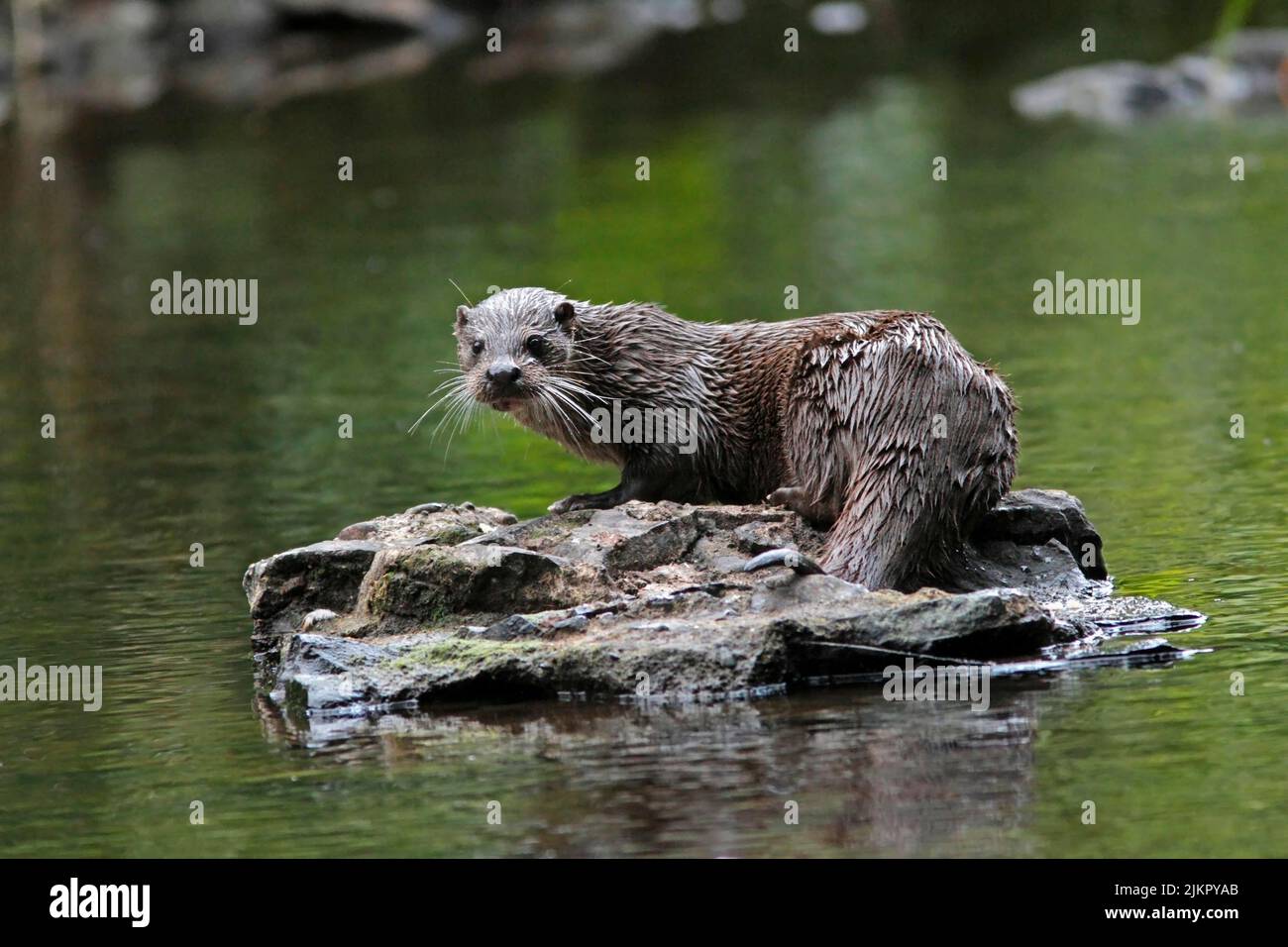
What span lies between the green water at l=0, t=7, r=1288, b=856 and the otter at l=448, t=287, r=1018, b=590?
1.35m

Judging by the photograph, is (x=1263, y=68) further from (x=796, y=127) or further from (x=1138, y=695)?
(x=1138, y=695)

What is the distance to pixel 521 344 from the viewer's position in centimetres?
1208

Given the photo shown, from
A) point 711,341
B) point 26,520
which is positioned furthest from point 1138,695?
point 26,520

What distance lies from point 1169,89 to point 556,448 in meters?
26.0

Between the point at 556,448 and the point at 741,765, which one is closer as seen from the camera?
the point at 741,765

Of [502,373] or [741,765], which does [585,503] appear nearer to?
[502,373]

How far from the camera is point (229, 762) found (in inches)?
392

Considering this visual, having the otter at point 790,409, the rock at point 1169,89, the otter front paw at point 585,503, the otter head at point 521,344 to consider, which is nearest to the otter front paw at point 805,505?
the otter at point 790,409

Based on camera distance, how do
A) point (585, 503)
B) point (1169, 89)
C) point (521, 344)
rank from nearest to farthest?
1. point (521, 344)
2. point (585, 503)
3. point (1169, 89)

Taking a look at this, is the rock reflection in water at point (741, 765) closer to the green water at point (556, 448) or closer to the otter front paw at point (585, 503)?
the green water at point (556, 448)

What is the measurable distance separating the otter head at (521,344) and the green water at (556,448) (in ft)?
6.68

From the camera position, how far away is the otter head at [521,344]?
39.4 feet

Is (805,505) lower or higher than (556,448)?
lower

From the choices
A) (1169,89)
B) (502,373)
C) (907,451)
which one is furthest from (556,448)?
(1169,89)
